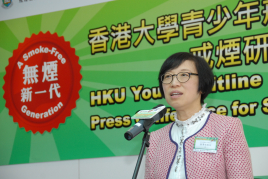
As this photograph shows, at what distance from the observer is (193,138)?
150 cm

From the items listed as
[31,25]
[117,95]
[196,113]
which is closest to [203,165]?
[196,113]

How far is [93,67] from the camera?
8.11 ft

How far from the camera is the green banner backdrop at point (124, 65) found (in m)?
1.98

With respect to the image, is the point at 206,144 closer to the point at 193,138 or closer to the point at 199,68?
the point at 193,138

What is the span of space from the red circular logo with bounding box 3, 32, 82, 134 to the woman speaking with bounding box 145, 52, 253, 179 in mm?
1106

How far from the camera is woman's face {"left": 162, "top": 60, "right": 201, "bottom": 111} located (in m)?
1.52

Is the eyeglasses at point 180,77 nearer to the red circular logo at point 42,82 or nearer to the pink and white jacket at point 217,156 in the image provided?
the pink and white jacket at point 217,156

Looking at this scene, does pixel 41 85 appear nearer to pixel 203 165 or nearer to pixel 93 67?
pixel 93 67

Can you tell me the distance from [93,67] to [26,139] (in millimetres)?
865

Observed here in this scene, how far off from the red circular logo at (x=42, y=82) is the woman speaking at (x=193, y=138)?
1106mm

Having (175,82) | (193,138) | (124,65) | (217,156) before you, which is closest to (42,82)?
(124,65)

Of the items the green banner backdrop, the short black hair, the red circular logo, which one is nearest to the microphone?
the short black hair

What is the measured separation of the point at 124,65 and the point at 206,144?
1.12 metres

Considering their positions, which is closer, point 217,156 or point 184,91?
point 217,156
